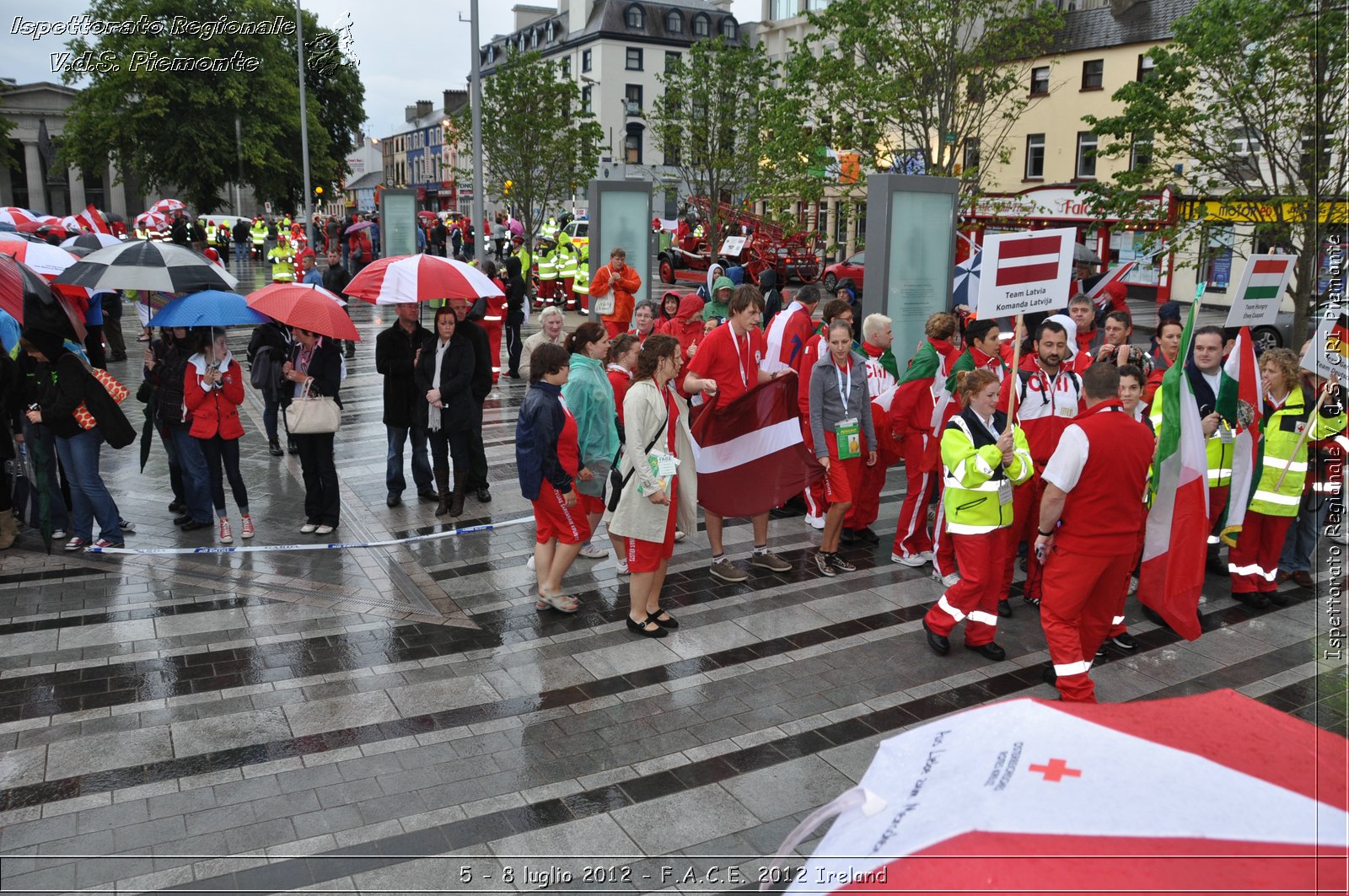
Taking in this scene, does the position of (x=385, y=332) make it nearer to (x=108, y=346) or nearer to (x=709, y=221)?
(x=108, y=346)

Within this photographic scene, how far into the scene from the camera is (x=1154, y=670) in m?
6.57

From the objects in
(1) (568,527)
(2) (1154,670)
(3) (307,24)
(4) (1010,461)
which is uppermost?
(3) (307,24)

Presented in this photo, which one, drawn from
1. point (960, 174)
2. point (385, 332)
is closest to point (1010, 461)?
point (385, 332)

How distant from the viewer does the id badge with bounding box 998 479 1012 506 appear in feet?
20.6

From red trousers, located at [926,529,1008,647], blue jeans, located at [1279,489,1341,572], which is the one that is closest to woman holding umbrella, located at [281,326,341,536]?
red trousers, located at [926,529,1008,647]

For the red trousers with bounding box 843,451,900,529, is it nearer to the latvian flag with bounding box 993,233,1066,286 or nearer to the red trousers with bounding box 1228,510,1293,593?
the latvian flag with bounding box 993,233,1066,286

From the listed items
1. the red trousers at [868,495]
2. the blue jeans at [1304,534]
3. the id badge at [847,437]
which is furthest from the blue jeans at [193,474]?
the blue jeans at [1304,534]

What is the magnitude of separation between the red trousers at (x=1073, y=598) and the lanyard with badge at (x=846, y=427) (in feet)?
7.55

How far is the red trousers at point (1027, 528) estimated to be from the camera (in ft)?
22.1

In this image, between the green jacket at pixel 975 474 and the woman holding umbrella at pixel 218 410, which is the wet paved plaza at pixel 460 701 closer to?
the woman holding umbrella at pixel 218 410

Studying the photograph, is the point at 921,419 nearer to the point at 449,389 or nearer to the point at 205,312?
the point at 449,389

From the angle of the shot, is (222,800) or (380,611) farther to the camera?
(380,611)

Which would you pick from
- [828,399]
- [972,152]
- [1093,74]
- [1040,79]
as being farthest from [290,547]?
[1040,79]

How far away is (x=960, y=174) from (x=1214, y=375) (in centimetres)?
1761
